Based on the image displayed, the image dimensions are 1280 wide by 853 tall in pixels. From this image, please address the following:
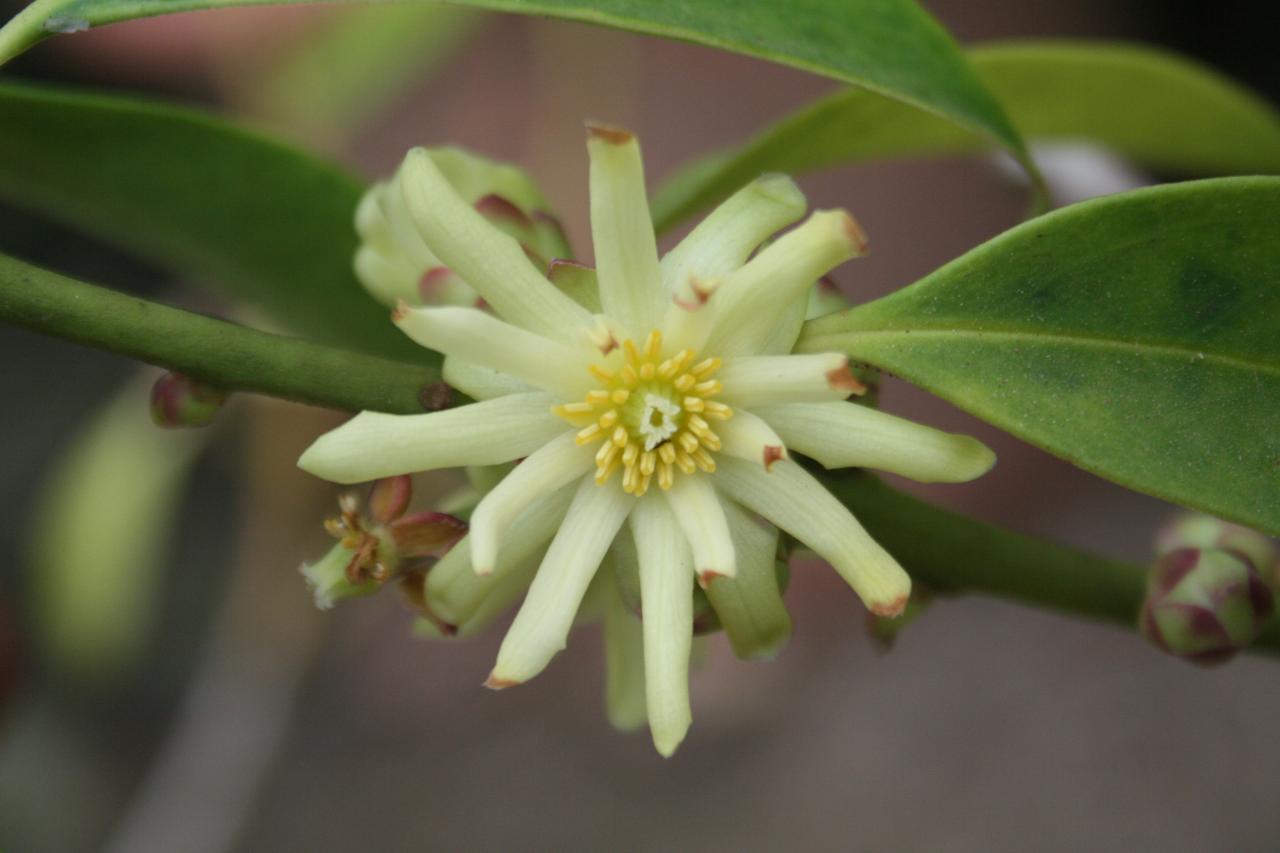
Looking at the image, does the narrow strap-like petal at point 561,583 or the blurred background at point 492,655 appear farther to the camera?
the blurred background at point 492,655

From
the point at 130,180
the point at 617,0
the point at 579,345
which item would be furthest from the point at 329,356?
the point at 130,180

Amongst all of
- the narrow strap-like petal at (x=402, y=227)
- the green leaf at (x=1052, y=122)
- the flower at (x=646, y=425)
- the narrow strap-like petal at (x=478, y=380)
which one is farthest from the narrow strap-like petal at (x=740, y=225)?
the green leaf at (x=1052, y=122)

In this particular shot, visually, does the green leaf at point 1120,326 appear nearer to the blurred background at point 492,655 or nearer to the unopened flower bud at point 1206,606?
the unopened flower bud at point 1206,606

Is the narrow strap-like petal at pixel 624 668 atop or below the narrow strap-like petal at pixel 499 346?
below

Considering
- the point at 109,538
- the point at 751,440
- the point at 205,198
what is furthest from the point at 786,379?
the point at 109,538

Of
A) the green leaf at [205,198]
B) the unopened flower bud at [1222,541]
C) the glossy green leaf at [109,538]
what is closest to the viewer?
the unopened flower bud at [1222,541]

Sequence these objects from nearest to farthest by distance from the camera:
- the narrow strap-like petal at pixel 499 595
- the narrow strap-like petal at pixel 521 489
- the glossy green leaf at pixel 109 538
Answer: the narrow strap-like petal at pixel 521 489 < the narrow strap-like petal at pixel 499 595 < the glossy green leaf at pixel 109 538

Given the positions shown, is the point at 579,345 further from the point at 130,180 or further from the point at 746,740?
the point at 746,740
